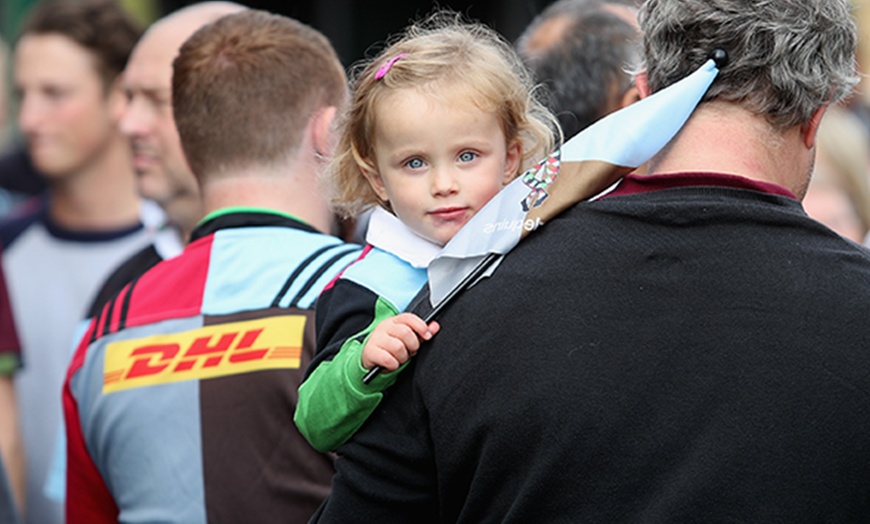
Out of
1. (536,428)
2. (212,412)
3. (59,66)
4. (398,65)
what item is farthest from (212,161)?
(59,66)

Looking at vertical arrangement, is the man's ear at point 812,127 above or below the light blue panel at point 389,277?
above

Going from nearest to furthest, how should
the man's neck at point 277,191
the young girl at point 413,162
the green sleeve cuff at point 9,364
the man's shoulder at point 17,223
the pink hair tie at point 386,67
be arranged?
the young girl at point 413,162 → the pink hair tie at point 386,67 → the man's neck at point 277,191 → the green sleeve cuff at point 9,364 → the man's shoulder at point 17,223

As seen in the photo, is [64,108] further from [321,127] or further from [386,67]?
[386,67]

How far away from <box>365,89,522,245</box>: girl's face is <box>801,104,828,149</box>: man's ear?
1.76 ft

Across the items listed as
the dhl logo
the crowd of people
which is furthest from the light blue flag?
the dhl logo

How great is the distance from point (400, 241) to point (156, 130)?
6.01 feet

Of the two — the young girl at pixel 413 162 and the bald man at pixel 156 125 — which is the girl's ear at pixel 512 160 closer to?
the young girl at pixel 413 162

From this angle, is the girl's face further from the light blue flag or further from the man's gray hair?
the man's gray hair

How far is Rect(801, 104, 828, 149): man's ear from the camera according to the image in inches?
82.7

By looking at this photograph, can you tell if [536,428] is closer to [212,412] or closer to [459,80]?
[459,80]

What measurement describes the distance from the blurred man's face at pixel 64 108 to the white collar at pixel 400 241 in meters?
3.19

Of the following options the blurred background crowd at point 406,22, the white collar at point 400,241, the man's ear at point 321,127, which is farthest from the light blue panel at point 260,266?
the blurred background crowd at point 406,22

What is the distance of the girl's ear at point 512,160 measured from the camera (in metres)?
2.40

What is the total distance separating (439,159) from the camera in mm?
2305
